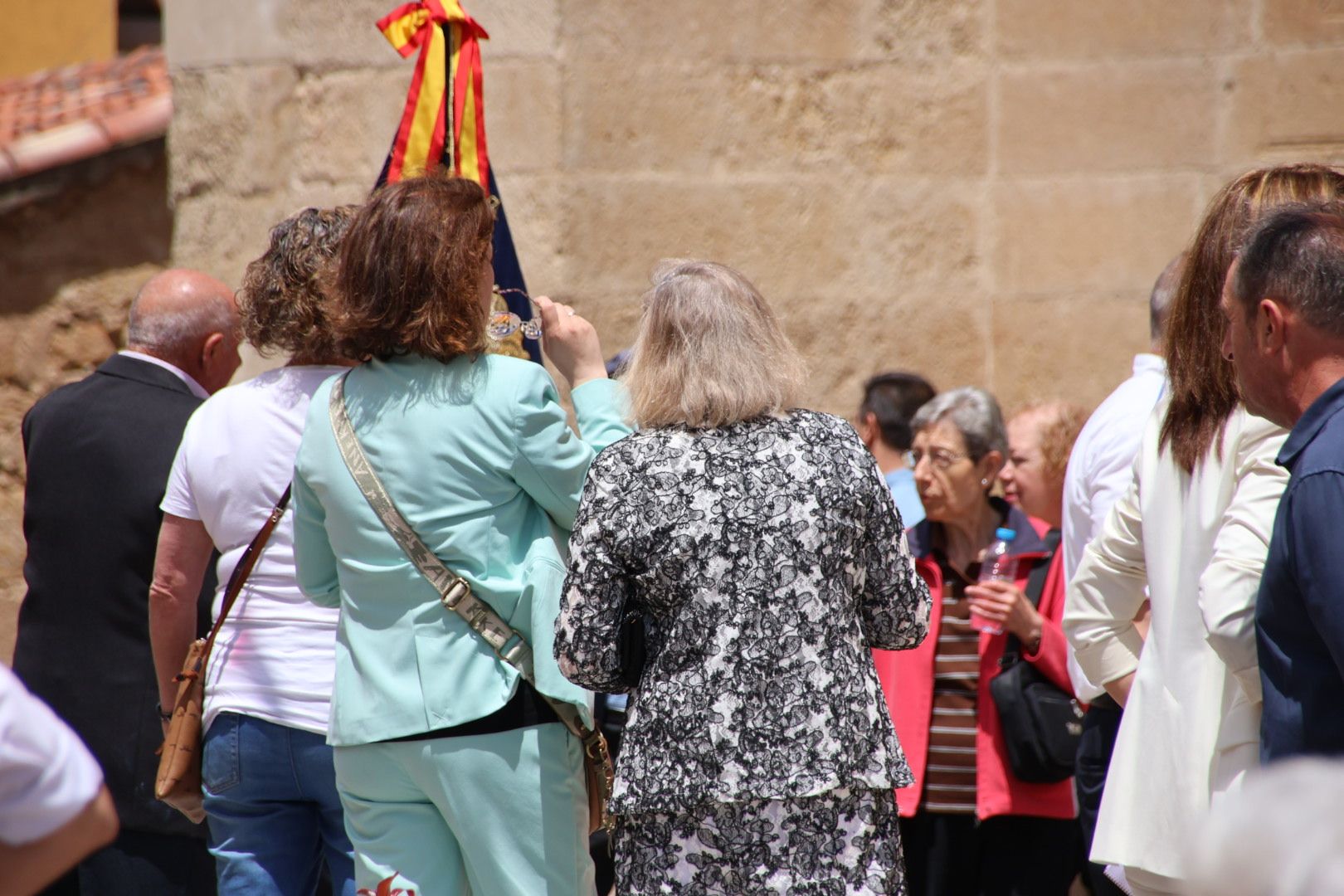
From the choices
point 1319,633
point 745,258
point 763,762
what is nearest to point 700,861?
point 763,762

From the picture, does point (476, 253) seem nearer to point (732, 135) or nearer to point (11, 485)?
point (732, 135)

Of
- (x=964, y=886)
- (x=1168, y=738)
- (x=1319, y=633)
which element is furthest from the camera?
(x=964, y=886)

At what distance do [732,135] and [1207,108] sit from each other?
169 cm

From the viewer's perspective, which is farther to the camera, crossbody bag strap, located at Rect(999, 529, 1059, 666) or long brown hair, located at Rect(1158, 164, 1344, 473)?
crossbody bag strap, located at Rect(999, 529, 1059, 666)

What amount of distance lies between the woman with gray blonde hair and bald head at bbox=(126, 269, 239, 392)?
4.88 ft

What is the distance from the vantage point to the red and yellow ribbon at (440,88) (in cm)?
400

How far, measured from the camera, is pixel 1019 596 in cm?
344

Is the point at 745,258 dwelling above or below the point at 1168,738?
above

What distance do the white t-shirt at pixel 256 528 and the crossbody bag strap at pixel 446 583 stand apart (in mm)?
340

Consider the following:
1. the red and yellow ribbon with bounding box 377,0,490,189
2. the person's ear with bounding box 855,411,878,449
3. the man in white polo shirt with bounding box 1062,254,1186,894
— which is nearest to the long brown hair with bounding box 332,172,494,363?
the red and yellow ribbon with bounding box 377,0,490,189

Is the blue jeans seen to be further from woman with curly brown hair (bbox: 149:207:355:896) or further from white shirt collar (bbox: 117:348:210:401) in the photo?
white shirt collar (bbox: 117:348:210:401)

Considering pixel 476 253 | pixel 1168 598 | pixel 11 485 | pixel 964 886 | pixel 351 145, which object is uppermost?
pixel 351 145

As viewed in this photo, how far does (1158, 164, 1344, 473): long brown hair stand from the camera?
7.94ft

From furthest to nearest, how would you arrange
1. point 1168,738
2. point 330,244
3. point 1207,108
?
point 1207,108
point 330,244
point 1168,738
